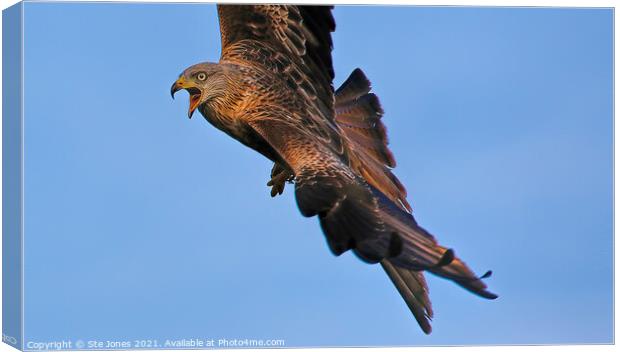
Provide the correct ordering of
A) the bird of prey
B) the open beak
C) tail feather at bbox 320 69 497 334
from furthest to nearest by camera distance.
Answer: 1. the open beak
2. the bird of prey
3. tail feather at bbox 320 69 497 334

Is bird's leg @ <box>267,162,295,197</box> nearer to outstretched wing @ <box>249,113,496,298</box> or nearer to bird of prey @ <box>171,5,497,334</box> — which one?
bird of prey @ <box>171,5,497,334</box>

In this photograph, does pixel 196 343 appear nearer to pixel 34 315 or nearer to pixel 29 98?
pixel 34 315

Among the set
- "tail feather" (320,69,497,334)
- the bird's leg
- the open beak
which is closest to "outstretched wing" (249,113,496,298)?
"tail feather" (320,69,497,334)

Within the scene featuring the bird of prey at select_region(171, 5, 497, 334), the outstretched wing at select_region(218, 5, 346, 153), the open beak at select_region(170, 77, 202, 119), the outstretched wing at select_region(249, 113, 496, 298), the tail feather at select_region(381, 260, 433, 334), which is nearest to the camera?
the outstretched wing at select_region(249, 113, 496, 298)

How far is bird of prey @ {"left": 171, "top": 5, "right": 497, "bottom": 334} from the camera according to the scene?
35.7 feet

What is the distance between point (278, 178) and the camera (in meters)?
11.4

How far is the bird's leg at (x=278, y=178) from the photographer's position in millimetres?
11281

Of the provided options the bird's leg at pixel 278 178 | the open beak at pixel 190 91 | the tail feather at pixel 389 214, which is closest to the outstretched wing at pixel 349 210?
the tail feather at pixel 389 214

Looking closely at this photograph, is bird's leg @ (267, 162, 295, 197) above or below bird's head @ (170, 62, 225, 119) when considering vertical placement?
below

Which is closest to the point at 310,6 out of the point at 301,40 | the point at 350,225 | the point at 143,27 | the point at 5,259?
the point at 301,40

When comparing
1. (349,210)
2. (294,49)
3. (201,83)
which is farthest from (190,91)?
(349,210)

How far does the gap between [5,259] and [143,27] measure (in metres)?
1.86

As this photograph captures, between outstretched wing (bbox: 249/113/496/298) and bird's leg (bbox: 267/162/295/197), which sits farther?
bird's leg (bbox: 267/162/295/197)

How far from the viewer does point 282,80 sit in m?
11.5
